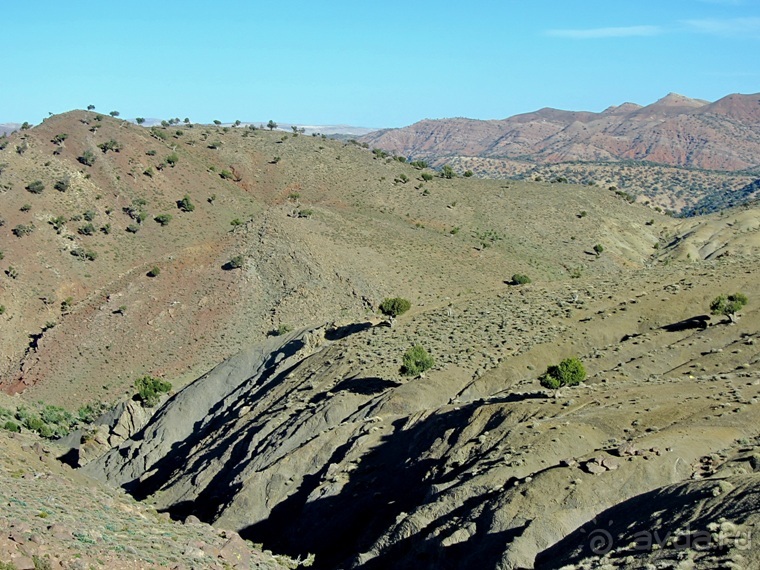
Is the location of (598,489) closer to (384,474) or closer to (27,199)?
(384,474)

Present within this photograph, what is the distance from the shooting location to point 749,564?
660 inches

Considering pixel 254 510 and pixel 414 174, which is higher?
pixel 414 174

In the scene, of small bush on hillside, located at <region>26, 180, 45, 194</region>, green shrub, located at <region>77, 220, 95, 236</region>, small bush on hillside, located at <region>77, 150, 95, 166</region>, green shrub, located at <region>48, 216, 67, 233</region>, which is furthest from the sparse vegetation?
green shrub, located at <region>77, 220, 95, 236</region>

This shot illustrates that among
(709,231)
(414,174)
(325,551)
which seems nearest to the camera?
(325,551)

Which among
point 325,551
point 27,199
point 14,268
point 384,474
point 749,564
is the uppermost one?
point 27,199

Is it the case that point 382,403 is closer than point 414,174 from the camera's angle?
Yes

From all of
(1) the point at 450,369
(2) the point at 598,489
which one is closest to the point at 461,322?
(1) the point at 450,369

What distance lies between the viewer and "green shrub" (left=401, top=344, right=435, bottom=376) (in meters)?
41.7

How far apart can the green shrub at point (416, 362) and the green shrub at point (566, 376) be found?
7680 mm

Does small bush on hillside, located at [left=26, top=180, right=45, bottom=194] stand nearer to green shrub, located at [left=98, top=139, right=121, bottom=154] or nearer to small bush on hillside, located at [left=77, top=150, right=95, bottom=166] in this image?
small bush on hillside, located at [left=77, top=150, right=95, bottom=166]

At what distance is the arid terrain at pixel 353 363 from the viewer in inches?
958

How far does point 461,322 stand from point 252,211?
4740 cm

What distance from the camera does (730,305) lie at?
41656 millimetres

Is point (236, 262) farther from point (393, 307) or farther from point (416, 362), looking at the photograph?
point (416, 362)
